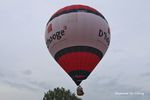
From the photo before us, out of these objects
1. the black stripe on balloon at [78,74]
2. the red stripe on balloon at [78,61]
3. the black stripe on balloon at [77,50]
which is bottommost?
the black stripe on balloon at [78,74]

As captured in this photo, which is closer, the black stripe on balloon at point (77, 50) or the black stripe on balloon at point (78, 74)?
the black stripe on balloon at point (78, 74)

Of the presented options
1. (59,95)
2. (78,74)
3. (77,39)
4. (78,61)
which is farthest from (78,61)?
(59,95)

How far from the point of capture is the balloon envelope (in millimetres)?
24609

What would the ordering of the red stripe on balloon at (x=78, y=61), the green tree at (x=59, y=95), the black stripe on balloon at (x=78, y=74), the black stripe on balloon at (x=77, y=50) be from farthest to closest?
the green tree at (x=59, y=95) < the black stripe on balloon at (x=77, y=50) < the red stripe on balloon at (x=78, y=61) < the black stripe on balloon at (x=78, y=74)

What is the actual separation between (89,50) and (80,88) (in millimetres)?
3197

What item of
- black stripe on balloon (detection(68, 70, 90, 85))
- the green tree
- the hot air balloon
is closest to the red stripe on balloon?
the hot air balloon

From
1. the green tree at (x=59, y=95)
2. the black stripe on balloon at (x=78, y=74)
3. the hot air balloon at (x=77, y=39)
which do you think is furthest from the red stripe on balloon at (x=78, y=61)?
the green tree at (x=59, y=95)

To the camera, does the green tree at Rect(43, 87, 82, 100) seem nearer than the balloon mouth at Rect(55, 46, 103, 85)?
No

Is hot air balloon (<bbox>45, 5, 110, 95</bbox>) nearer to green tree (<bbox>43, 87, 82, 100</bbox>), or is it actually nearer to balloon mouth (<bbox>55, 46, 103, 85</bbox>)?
balloon mouth (<bbox>55, 46, 103, 85</bbox>)

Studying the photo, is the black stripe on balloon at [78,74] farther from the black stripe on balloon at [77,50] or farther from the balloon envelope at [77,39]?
the black stripe on balloon at [77,50]

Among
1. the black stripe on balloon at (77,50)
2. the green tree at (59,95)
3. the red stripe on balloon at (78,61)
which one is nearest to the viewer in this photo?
the red stripe on balloon at (78,61)

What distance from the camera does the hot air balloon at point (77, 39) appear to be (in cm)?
2461

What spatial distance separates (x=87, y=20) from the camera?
25.2 m

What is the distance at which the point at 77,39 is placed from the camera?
24.8 meters
